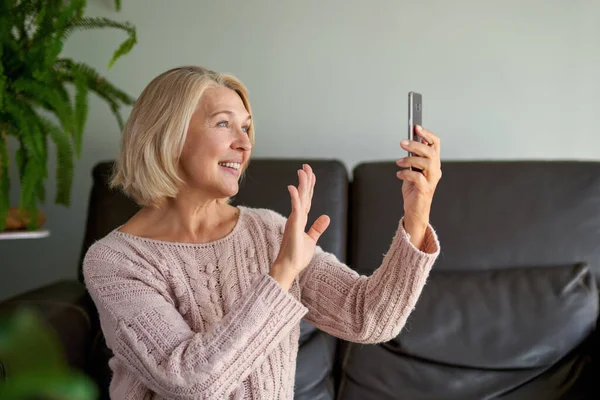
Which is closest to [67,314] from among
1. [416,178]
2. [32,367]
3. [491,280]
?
[416,178]

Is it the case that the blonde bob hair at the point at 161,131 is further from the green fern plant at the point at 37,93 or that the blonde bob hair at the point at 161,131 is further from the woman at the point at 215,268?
the green fern plant at the point at 37,93

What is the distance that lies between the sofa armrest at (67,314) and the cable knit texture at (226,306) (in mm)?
389

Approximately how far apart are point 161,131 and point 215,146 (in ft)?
0.36

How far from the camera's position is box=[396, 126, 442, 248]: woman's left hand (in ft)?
3.43

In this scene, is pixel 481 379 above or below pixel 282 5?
below

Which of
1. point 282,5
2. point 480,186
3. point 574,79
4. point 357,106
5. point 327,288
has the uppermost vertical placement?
point 282,5

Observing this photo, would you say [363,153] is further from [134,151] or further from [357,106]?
[134,151]

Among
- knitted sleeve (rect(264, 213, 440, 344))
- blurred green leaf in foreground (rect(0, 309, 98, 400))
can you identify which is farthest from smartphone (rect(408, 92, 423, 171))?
blurred green leaf in foreground (rect(0, 309, 98, 400))

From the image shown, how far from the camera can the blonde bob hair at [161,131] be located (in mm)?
1187

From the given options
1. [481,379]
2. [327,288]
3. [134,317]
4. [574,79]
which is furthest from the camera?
[574,79]

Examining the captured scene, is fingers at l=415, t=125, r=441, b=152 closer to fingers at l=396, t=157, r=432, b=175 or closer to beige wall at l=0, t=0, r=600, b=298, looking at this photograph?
fingers at l=396, t=157, r=432, b=175

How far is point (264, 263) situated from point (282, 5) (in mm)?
1127

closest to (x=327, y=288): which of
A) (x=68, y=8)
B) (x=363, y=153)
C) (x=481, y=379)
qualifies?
(x=481, y=379)

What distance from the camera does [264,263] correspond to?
125cm
